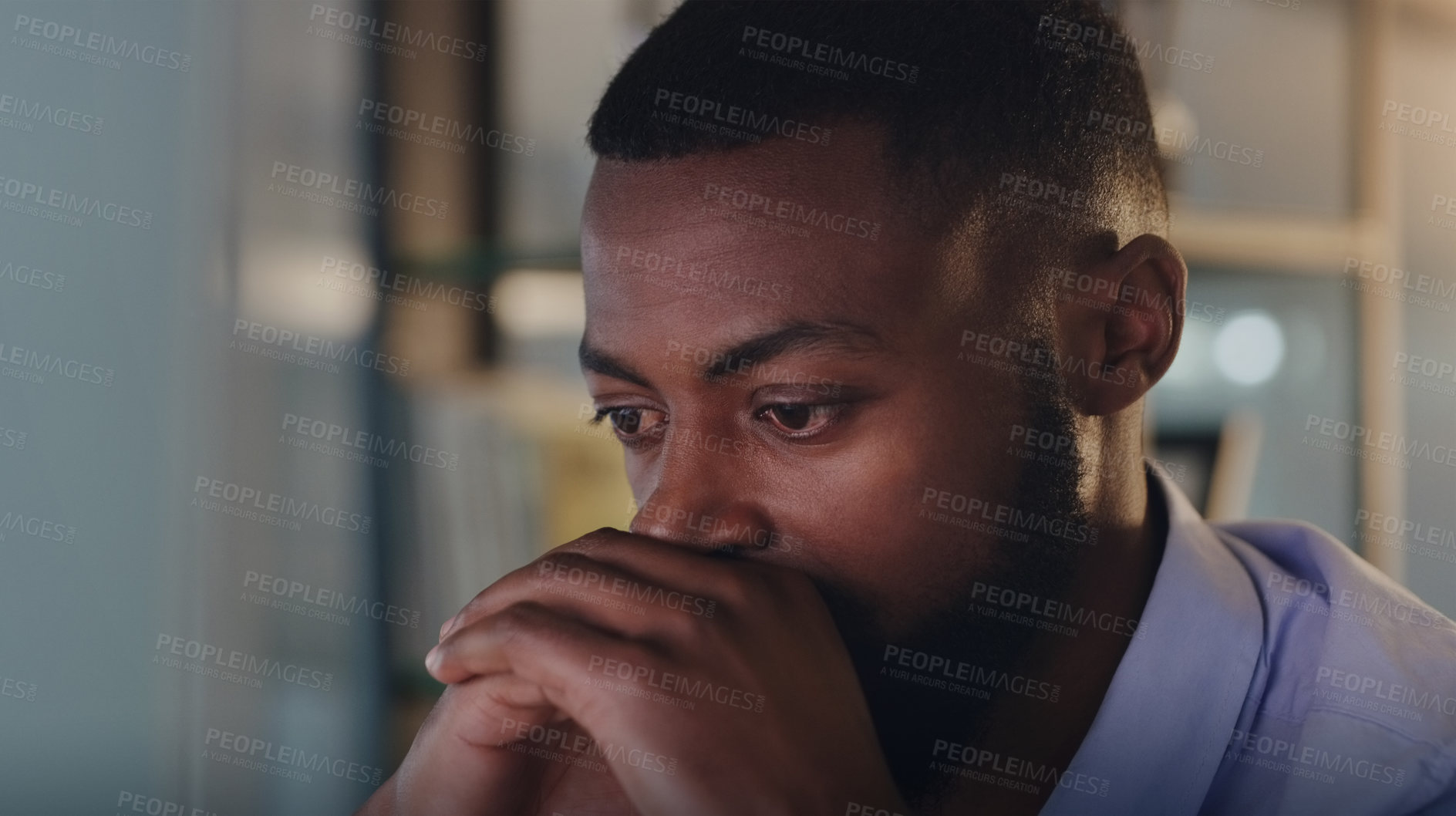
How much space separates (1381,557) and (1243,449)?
1.04 ft

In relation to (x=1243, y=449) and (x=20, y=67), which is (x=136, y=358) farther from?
(x=1243, y=449)

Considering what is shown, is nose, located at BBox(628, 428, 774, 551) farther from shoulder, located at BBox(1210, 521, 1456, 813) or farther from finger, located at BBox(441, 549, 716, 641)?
shoulder, located at BBox(1210, 521, 1456, 813)

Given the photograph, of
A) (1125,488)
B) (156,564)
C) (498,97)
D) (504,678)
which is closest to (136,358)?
(156,564)

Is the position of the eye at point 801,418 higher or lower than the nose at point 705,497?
higher

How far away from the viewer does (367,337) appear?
1562 mm

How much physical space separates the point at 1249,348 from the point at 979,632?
139cm

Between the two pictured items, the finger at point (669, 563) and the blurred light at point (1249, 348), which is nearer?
the finger at point (669, 563)

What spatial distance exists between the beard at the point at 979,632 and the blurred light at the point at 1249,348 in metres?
1.23

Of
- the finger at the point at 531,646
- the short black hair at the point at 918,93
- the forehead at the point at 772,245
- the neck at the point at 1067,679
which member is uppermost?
the short black hair at the point at 918,93

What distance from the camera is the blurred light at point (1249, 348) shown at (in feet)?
6.75

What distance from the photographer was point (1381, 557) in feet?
6.59

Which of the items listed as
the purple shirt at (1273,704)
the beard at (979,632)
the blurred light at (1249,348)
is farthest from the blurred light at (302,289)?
the blurred light at (1249,348)

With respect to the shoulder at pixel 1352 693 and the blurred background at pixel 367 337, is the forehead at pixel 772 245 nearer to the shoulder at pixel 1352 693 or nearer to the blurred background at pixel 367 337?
the shoulder at pixel 1352 693

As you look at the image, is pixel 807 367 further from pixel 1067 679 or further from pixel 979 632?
pixel 1067 679
